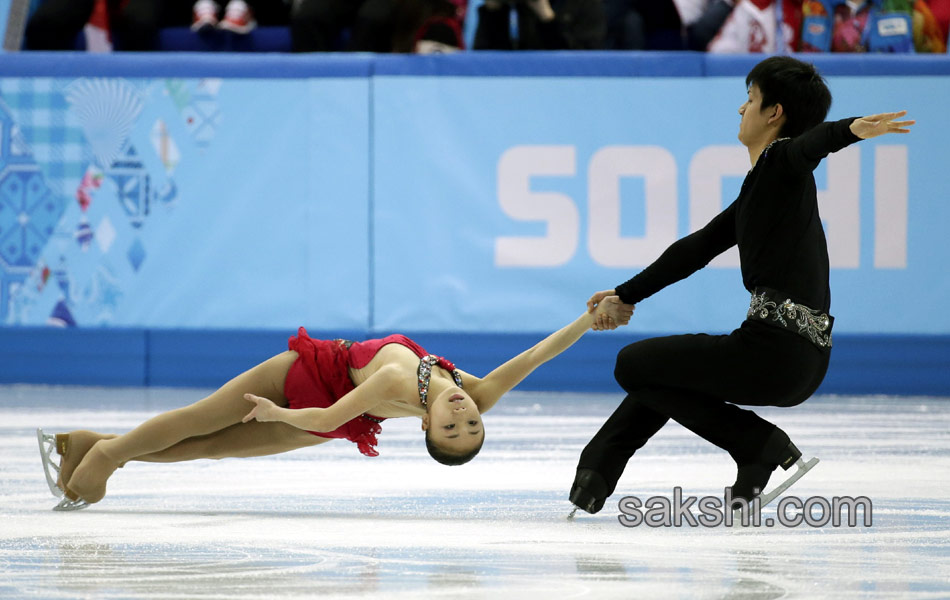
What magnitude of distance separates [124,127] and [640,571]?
209 inches

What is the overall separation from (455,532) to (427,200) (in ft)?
13.7

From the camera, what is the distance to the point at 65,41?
24.7 feet

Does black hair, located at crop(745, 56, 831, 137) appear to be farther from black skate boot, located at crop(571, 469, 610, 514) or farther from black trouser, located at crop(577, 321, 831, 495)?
black skate boot, located at crop(571, 469, 610, 514)

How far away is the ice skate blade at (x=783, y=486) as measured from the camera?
2.87 m

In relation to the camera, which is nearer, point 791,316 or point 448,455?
point 791,316

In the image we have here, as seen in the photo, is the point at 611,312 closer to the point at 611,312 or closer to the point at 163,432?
the point at 611,312

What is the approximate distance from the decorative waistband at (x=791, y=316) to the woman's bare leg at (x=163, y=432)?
47.7 inches

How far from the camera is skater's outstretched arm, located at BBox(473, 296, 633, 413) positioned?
10.1 ft

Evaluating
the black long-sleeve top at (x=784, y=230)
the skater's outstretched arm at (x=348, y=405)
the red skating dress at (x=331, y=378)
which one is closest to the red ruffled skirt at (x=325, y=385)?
the red skating dress at (x=331, y=378)

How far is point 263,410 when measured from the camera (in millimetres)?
3035

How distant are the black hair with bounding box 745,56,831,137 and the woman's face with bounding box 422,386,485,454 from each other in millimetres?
995

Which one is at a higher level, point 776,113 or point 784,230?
point 776,113

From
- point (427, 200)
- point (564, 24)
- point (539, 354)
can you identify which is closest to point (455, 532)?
point (539, 354)

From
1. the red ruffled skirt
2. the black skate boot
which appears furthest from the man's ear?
the red ruffled skirt
